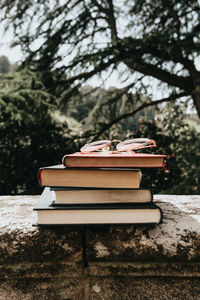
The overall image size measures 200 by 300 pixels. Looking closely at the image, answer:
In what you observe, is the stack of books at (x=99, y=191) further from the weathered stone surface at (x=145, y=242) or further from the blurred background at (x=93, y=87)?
the blurred background at (x=93, y=87)

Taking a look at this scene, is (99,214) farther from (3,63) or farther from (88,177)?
(3,63)

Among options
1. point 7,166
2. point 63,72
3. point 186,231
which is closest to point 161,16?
point 63,72

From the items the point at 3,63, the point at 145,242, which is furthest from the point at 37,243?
the point at 3,63

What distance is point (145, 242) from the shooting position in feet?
2.08

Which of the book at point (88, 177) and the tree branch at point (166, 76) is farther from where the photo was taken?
the tree branch at point (166, 76)

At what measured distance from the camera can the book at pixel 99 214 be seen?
0.65 m

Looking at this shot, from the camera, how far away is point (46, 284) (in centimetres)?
60

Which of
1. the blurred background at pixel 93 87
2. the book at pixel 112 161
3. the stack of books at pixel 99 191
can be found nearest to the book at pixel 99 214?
the stack of books at pixel 99 191

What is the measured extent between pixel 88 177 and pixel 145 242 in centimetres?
25

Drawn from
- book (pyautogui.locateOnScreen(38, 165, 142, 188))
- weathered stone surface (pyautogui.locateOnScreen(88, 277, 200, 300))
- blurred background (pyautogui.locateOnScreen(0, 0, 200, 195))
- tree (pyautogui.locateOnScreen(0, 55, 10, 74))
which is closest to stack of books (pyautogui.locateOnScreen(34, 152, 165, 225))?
book (pyautogui.locateOnScreen(38, 165, 142, 188))

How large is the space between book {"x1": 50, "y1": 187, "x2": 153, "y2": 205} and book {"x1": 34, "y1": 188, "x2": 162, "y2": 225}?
0.06 ft

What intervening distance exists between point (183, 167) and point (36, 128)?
10.5 ft

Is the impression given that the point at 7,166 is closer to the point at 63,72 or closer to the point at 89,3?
the point at 63,72

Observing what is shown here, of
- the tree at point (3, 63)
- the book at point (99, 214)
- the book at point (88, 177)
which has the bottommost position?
the book at point (99, 214)
